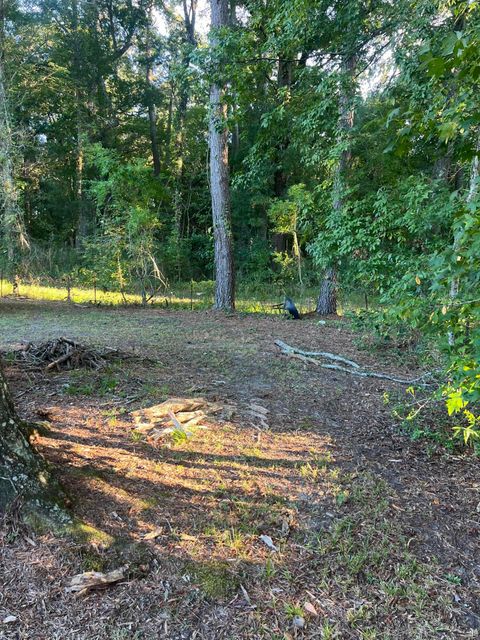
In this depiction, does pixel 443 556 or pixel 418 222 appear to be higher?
pixel 418 222

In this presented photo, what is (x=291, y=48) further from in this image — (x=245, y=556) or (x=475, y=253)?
(x=245, y=556)

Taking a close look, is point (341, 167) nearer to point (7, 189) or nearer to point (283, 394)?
point (283, 394)

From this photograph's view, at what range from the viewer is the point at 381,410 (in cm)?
384

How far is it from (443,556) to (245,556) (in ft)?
3.10

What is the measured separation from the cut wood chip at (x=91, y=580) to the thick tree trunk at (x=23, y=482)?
0.27m

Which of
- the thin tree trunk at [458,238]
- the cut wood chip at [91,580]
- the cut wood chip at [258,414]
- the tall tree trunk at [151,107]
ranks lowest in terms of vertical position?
the cut wood chip at [91,580]

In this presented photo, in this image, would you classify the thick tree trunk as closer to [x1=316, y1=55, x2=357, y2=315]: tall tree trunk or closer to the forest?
the forest

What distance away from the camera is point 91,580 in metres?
1.66


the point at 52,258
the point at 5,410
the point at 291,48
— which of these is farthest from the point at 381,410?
the point at 52,258

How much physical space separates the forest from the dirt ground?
0.01 meters

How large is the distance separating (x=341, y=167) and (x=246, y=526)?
241 inches

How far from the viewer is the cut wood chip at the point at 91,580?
1.63 metres

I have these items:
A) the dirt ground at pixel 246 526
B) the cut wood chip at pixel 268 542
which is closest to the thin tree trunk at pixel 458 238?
the dirt ground at pixel 246 526

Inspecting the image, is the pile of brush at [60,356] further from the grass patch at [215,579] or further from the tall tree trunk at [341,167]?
the tall tree trunk at [341,167]
